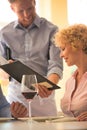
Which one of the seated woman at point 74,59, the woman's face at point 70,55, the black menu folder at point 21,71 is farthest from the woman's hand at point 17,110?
the woman's face at point 70,55

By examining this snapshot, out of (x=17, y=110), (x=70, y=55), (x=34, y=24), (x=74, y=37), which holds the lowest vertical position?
(x=17, y=110)

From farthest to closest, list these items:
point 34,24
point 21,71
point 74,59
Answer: point 34,24
point 74,59
point 21,71

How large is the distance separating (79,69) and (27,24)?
59 centimetres

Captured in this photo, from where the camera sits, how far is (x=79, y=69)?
230 centimetres

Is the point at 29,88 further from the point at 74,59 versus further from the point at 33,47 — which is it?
the point at 33,47

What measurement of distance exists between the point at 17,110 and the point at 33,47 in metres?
0.72

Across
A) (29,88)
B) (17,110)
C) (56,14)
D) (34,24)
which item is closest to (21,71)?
(17,110)

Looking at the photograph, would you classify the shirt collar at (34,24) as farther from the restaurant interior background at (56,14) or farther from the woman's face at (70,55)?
the restaurant interior background at (56,14)

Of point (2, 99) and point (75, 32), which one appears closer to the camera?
point (2, 99)

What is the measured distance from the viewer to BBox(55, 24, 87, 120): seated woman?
84.5 inches

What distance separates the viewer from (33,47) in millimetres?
2541

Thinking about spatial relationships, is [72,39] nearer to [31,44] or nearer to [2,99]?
[31,44]

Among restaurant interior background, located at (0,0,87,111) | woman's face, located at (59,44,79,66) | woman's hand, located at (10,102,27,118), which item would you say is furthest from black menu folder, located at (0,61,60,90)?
restaurant interior background, located at (0,0,87,111)

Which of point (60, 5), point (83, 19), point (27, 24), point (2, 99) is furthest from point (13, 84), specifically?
point (83, 19)
